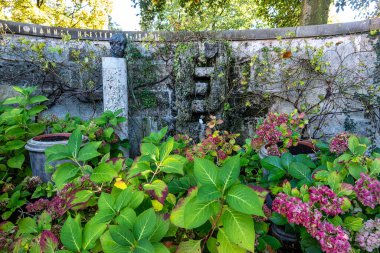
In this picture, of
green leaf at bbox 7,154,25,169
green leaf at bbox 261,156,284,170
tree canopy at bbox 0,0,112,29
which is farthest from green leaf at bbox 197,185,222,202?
tree canopy at bbox 0,0,112,29

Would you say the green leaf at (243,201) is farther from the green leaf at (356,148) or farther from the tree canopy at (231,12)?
the tree canopy at (231,12)

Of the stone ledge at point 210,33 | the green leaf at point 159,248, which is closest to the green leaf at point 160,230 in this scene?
the green leaf at point 159,248

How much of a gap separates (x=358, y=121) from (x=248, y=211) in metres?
3.19

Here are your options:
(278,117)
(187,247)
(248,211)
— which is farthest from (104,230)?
(278,117)

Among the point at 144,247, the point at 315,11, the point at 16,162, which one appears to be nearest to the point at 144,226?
the point at 144,247

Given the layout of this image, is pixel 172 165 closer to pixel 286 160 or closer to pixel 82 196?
pixel 82 196

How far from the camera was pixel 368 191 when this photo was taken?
3.32ft

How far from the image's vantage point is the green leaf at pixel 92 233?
2.71 feet

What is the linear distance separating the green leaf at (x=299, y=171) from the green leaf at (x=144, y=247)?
90 cm

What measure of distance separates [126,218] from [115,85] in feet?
9.31

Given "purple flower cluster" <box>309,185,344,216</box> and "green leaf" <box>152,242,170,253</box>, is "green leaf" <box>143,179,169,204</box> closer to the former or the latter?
"green leaf" <box>152,242,170,253</box>

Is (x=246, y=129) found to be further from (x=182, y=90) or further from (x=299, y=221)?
(x=299, y=221)

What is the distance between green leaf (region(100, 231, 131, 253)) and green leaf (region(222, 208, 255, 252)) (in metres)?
0.30

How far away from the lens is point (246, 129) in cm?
388
